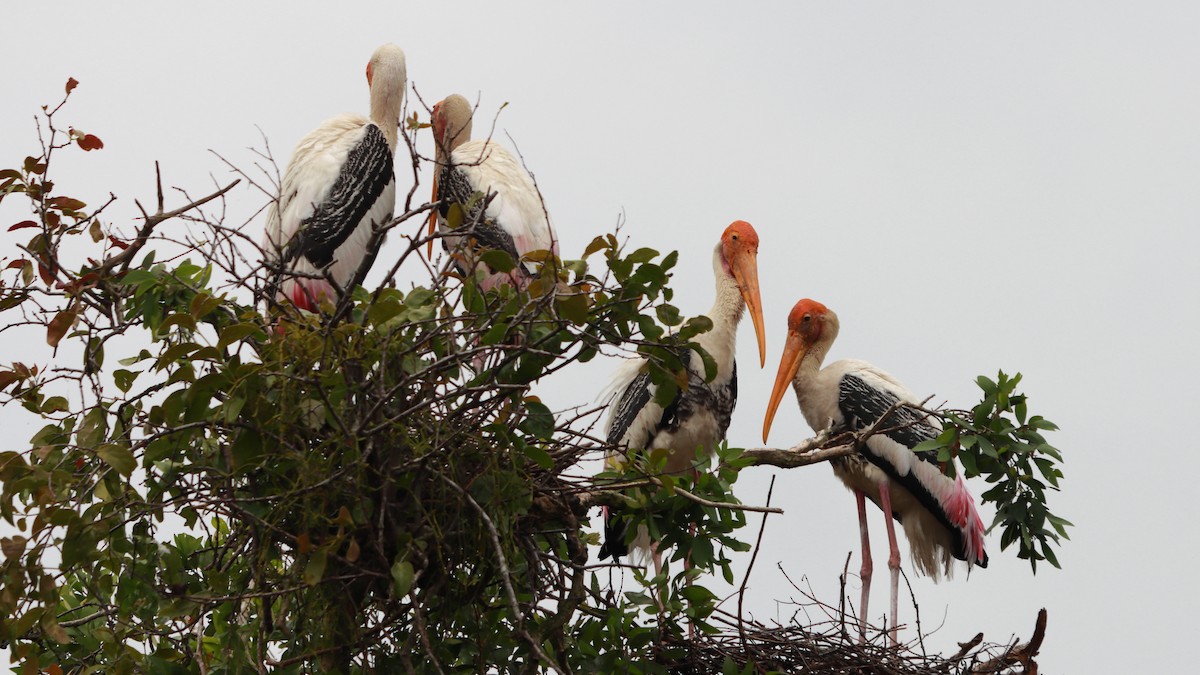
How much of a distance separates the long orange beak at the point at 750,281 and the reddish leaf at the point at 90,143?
3.17 m

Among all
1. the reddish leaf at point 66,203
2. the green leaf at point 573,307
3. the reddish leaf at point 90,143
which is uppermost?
the reddish leaf at point 90,143

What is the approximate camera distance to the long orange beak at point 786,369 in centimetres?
704

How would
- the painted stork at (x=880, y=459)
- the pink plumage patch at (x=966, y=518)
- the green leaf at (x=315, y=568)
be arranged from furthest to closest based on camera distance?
the pink plumage patch at (x=966, y=518) < the painted stork at (x=880, y=459) < the green leaf at (x=315, y=568)

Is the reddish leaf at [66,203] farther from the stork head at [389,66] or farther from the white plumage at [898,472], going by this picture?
the white plumage at [898,472]

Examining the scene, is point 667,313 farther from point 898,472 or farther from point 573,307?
point 898,472

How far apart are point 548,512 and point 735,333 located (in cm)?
262

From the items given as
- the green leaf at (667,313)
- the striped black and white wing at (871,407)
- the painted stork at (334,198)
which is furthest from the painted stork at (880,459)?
the green leaf at (667,313)

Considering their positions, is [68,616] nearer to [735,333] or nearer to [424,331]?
[424,331]

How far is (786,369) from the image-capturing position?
7094 millimetres

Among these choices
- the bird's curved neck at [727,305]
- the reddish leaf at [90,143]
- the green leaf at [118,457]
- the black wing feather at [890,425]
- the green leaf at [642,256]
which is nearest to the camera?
the green leaf at [118,457]

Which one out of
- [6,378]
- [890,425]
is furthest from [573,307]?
[890,425]

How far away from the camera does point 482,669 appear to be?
3.57 metres

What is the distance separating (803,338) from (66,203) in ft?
13.6

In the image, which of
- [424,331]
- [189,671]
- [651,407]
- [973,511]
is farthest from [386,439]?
[973,511]
